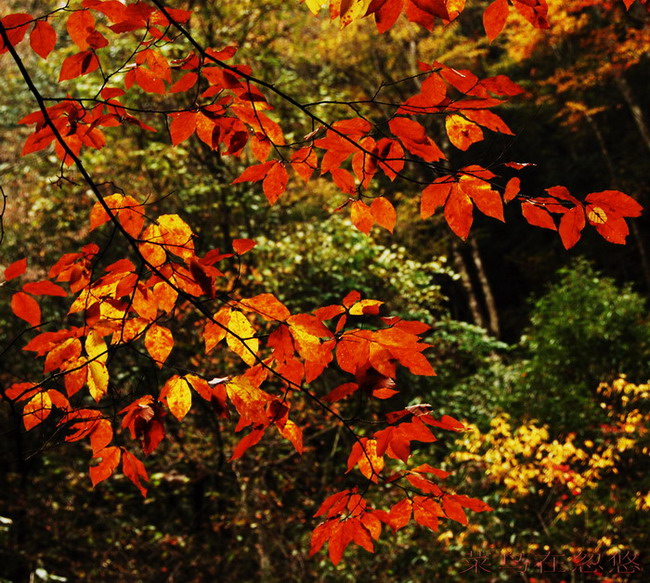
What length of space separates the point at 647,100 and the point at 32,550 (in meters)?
15.1

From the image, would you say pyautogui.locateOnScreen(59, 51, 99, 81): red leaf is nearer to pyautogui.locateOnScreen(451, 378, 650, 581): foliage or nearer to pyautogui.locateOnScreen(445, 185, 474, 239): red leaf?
pyautogui.locateOnScreen(445, 185, 474, 239): red leaf

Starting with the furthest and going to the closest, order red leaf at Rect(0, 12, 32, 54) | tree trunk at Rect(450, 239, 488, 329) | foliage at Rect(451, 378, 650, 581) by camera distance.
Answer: tree trunk at Rect(450, 239, 488, 329)
foliage at Rect(451, 378, 650, 581)
red leaf at Rect(0, 12, 32, 54)

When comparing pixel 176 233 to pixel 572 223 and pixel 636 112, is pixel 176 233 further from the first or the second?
pixel 636 112

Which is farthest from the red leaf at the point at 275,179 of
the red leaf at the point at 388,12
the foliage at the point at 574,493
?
the foliage at the point at 574,493

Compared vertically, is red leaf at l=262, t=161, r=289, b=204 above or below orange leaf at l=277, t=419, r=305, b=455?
above

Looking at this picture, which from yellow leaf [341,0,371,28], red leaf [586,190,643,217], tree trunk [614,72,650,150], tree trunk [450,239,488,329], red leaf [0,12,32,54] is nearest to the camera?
yellow leaf [341,0,371,28]

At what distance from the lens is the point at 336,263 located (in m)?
6.42

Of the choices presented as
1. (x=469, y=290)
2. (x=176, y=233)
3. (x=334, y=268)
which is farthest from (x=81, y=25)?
(x=469, y=290)

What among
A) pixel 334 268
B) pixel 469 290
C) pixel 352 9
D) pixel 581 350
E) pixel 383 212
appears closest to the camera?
pixel 352 9

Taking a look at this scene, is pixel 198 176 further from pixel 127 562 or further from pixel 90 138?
pixel 90 138

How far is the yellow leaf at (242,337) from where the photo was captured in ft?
4.25

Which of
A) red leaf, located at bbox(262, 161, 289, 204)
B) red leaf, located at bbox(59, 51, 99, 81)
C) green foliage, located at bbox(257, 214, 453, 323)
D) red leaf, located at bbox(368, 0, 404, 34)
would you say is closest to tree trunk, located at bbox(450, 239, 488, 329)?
green foliage, located at bbox(257, 214, 453, 323)

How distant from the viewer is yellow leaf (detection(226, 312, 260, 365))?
1.30 m

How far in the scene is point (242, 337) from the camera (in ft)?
4.36
